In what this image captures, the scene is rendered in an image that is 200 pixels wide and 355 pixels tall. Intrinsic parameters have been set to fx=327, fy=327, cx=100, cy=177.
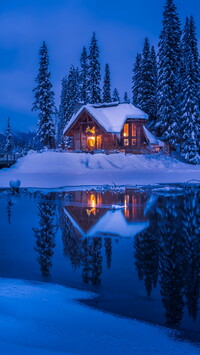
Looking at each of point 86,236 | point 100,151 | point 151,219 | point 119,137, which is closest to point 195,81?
point 119,137

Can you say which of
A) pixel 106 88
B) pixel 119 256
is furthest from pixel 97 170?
pixel 106 88

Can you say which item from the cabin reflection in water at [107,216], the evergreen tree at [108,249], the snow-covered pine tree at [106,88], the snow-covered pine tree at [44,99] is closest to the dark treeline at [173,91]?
the snow-covered pine tree at [44,99]

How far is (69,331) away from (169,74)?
4244cm

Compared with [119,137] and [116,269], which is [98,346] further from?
[119,137]

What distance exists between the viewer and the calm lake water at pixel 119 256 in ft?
15.3

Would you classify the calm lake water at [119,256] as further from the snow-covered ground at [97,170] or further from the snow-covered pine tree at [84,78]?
the snow-covered pine tree at [84,78]

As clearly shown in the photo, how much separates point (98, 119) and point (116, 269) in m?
36.7

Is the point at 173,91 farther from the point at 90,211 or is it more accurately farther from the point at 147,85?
the point at 90,211

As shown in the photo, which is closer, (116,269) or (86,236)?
(116,269)

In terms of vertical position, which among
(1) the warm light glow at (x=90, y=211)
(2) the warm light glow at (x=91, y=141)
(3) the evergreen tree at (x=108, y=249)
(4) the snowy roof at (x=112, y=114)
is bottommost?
(3) the evergreen tree at (x=108, y=249)

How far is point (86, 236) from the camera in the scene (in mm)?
8578

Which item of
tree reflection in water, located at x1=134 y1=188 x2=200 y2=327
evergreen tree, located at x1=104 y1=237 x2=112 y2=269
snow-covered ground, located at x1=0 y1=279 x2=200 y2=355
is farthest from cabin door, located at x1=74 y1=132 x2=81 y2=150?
snow-covered ground, located at x1=0 y1=279 x2=200 y2=355

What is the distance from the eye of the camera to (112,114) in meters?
43.9

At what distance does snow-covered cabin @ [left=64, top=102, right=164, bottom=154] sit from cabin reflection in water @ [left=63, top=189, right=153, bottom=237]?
2689 cm
